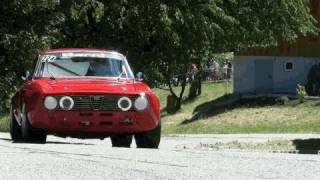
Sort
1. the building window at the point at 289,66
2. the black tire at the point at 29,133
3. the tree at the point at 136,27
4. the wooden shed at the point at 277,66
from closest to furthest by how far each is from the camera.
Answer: the black tire at the point at 29,133 → the tree at the point at 136,27 → the wooden shed at the point at 277,66 → the building window at the point at 289,66

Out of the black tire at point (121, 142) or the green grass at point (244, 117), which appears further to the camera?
the green grass at point (244, 117)

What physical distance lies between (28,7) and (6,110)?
641 centimetres

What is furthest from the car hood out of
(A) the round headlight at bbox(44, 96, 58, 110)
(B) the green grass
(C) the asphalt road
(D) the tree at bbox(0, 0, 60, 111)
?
A: (B) the green grass

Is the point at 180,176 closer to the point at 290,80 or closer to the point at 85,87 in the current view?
the point at 85,87

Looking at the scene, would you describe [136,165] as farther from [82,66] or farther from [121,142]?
[121,142]

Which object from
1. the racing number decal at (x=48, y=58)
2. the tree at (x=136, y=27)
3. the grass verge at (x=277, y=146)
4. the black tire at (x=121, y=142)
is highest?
the tree at (x=136, y=27)

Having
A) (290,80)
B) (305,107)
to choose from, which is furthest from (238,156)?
(290,80)

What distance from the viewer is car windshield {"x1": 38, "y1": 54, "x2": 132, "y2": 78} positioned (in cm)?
1384

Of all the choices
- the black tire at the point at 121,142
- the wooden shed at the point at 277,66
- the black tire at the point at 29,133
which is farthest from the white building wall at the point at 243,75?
the black tire at the point at 29,133

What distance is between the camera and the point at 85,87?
12.7 meters

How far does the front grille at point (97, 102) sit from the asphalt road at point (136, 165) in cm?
90

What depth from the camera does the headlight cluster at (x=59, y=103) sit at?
12453 mm

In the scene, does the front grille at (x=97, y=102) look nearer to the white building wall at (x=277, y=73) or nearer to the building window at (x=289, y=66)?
the white building wall at (x=277, y=73)

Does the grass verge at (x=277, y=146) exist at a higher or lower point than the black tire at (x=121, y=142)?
lower
